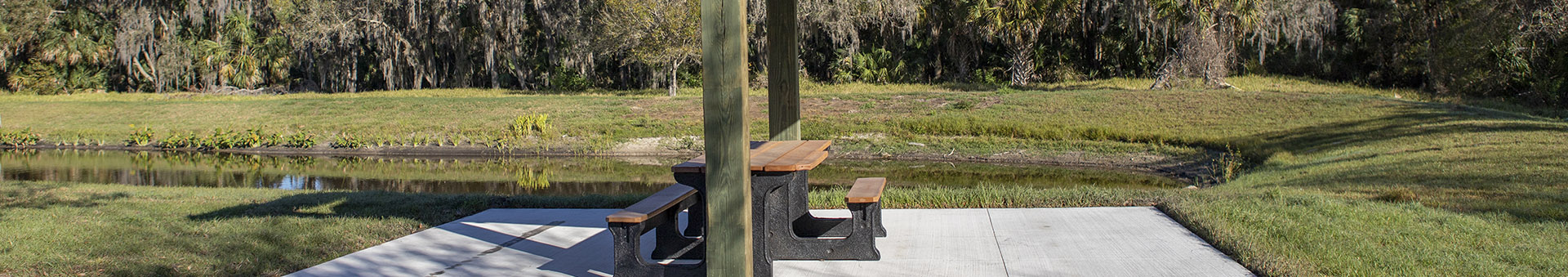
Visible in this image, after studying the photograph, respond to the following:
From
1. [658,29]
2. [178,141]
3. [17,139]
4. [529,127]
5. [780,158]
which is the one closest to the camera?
[780,158]

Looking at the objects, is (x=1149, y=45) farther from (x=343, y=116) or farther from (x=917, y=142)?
(x=343, y=116)

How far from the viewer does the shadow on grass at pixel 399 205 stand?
6.88 m

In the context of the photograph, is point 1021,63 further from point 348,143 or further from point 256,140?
point 256,140

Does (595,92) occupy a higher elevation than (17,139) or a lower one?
higher

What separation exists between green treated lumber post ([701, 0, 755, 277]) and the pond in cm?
802

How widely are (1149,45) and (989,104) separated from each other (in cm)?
997

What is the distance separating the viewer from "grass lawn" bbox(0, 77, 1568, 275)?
5258 mm

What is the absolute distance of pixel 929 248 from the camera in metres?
5.47

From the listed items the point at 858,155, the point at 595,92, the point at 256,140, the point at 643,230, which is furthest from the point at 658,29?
the point at 643,230

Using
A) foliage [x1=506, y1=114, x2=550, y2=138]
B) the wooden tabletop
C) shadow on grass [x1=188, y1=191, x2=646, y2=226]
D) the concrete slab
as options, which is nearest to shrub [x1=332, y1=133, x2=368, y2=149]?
foliage [x1=506, y1=114, x2=550, y2=138]

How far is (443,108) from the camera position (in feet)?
72.7

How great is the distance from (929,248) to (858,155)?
11.5 meters

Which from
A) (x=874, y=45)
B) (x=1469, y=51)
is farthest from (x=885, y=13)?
(x=1469, y=51)

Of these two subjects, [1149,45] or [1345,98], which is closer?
[1345,98]
